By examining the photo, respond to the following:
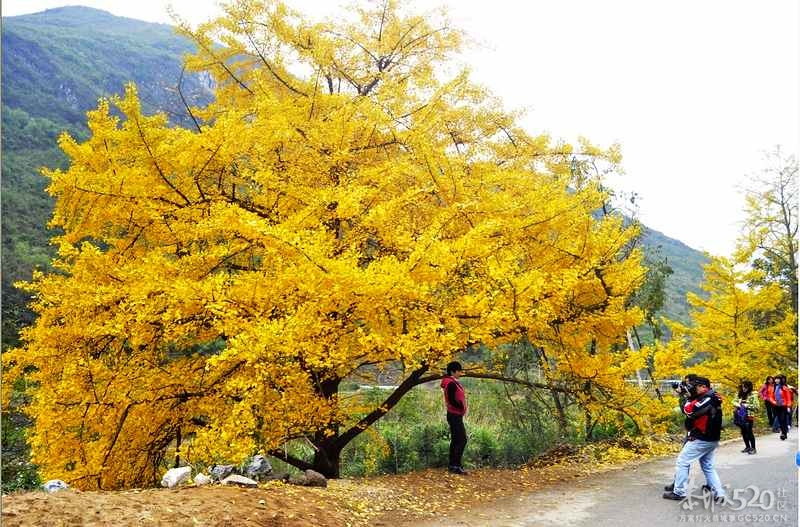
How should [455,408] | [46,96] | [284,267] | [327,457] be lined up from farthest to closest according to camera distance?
[46,96] → [327,457] → [455,408] → [284,267]

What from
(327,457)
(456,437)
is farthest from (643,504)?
(327,457)

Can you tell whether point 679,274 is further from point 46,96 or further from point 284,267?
point 46,96

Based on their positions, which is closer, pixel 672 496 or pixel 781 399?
pixel 672 496

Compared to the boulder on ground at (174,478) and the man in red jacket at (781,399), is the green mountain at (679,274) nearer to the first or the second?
the man in red jacket at (781,399)

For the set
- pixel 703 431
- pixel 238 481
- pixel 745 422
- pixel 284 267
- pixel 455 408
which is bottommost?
pixel 745 422

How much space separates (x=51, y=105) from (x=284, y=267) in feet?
251

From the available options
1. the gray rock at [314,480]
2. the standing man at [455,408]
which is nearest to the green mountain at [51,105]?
the gray rock at [314,480]

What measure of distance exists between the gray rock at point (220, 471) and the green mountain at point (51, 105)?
3278 mm

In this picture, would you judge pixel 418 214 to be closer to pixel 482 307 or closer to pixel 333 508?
pixel 482 307

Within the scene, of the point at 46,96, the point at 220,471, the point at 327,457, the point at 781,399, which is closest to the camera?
the point at 220,471

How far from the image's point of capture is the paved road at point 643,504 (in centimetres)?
543

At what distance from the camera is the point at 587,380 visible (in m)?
7.96

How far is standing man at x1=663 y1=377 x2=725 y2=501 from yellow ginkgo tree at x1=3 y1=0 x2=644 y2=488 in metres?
1.28

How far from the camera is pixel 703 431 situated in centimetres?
593
